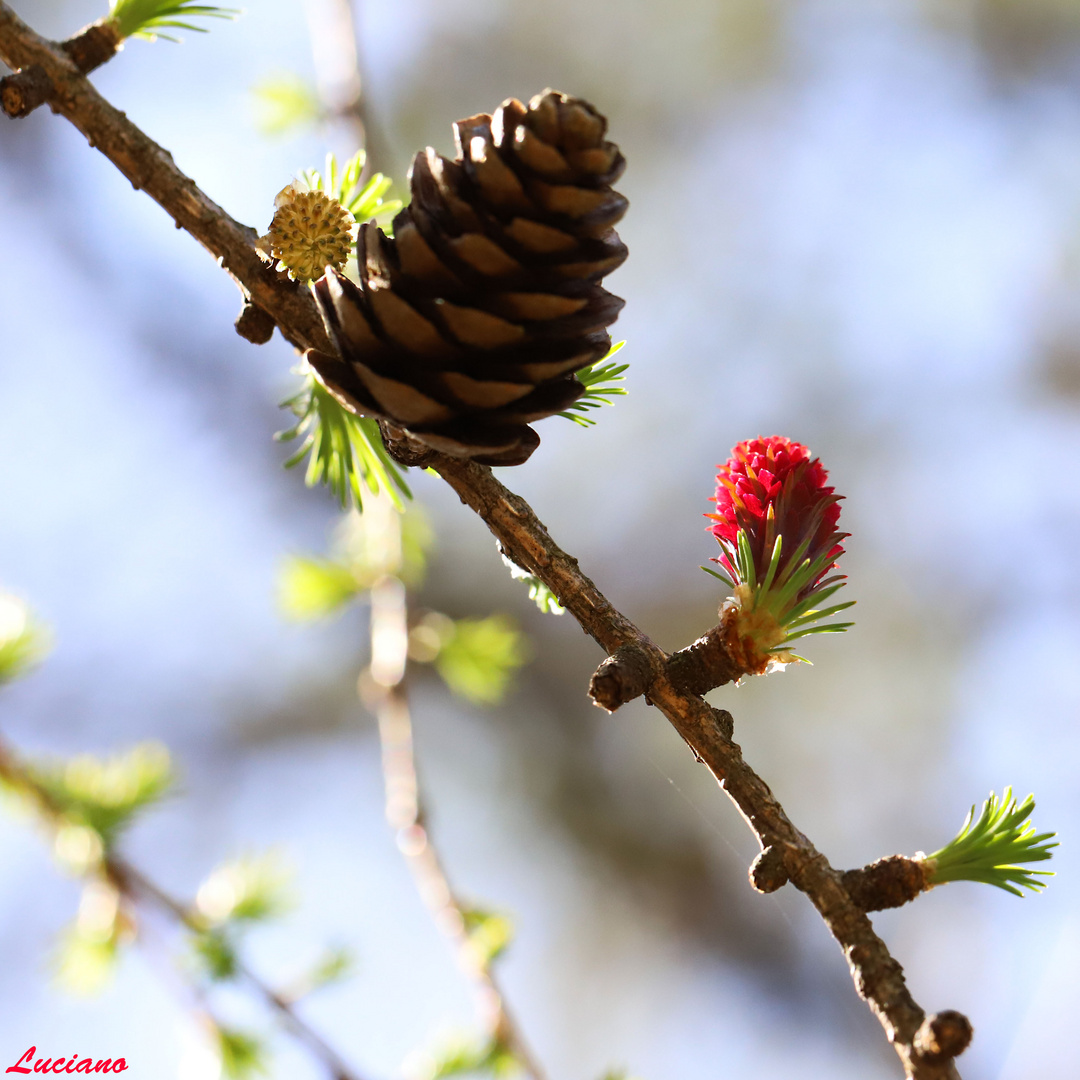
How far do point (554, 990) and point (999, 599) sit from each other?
32.9 inches

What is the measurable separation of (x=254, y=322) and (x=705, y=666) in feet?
0.68

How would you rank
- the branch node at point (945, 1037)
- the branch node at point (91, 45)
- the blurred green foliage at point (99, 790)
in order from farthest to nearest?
the blurred green foliage at point (99, 790), the branch node at point (91, 45), the branch node at point (945, 1037)

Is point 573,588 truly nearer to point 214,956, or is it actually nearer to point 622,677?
point 622,677

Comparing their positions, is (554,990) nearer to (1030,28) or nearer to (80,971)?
(80,971)

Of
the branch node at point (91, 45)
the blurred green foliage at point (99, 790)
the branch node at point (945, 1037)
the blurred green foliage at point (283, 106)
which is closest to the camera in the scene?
the branch node at point (945, 1037)

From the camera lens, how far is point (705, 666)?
0.92 feet

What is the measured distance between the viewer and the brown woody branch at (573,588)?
236mm

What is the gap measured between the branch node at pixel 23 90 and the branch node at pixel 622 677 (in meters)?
0.28

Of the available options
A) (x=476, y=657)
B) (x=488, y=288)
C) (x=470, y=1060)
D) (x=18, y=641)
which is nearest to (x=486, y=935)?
(x=470, y=1060)

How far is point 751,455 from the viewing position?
0.31 meters

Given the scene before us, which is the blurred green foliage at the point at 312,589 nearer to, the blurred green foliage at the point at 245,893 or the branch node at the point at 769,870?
the blurred green foliage at the point at 245,893

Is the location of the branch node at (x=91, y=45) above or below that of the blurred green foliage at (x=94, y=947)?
above

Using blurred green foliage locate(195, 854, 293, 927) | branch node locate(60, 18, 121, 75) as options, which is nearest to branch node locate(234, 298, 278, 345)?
branch node locate(60, 18, 121, 75)

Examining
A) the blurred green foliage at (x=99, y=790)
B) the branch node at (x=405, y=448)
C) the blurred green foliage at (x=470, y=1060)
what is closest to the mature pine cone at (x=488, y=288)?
the branch node at (x=405, y=448)
